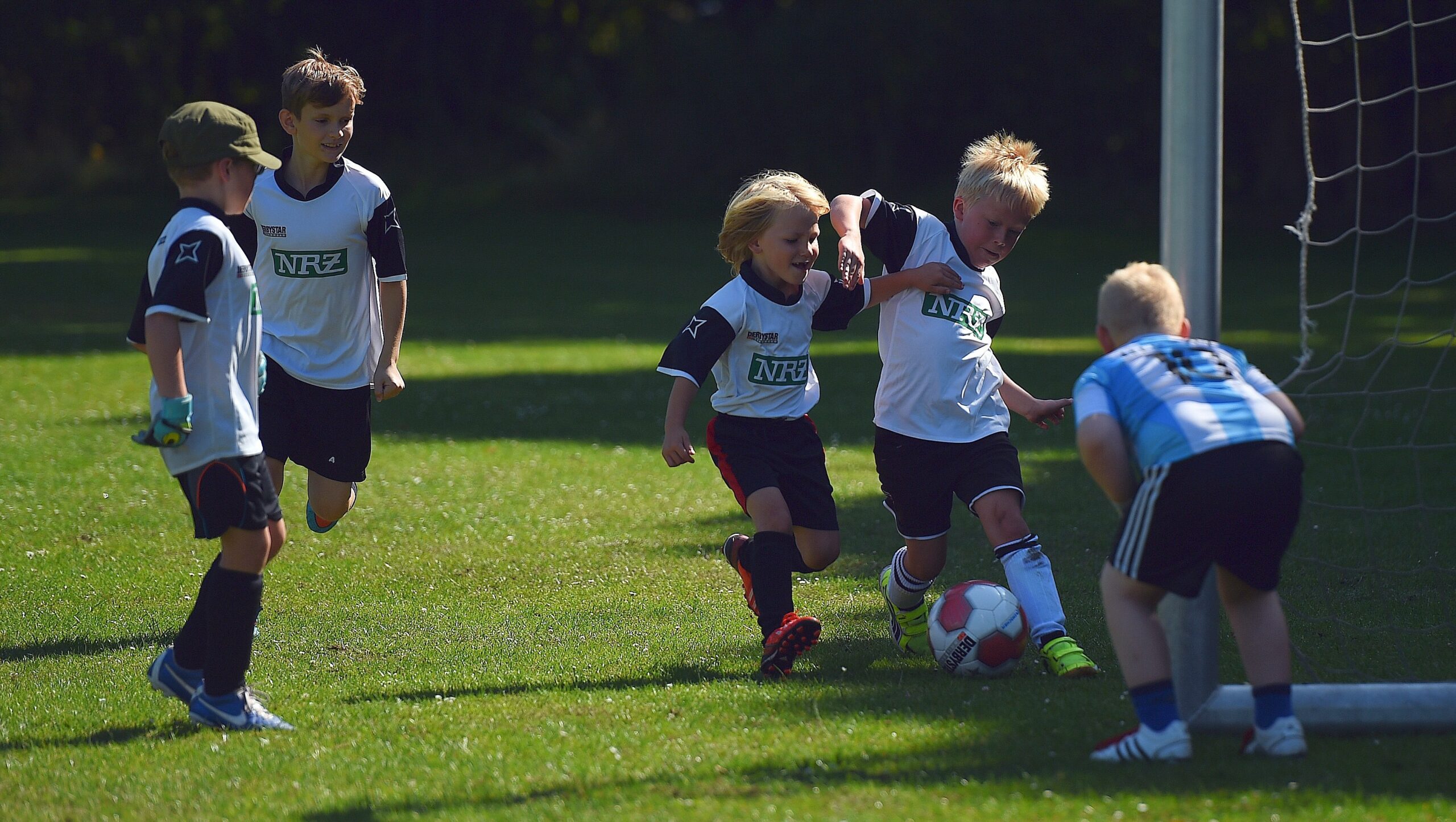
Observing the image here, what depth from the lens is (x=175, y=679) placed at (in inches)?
167

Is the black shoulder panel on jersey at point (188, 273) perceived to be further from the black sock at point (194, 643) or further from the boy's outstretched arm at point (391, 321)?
the boy's outstretched arm at point (391, 321)

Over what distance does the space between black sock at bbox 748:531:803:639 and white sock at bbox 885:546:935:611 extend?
55 centimetres

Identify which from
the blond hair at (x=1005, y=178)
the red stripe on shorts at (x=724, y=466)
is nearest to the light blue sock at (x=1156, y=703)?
the red stripe on shorts at (x=724, y=466)

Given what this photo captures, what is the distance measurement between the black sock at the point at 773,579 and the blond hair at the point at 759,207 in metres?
0.96

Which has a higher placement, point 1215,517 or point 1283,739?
point 1215,517

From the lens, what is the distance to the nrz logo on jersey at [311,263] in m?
5.32

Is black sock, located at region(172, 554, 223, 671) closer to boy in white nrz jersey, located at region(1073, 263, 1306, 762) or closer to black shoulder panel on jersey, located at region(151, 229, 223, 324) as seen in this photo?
black shoulder panel on jersey, located at region(151, 229, 223, 324)

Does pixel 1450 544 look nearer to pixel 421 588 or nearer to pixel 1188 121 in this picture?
pixel 1188 121

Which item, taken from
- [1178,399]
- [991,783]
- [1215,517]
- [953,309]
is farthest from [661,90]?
[991,783]

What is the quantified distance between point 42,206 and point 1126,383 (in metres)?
34.0

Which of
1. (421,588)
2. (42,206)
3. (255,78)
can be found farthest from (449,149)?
(421,588)

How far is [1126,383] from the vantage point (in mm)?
3600

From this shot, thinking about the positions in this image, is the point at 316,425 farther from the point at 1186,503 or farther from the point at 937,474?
the point at 1186,503

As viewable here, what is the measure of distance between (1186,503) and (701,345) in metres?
1.76
